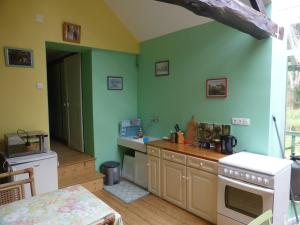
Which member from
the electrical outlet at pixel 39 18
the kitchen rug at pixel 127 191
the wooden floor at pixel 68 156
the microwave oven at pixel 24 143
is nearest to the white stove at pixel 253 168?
the kitchen rug at pixel 127 191

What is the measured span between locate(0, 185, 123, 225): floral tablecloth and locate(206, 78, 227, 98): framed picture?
2.14 m

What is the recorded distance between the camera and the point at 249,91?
267cm

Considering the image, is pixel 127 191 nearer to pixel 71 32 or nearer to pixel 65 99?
pixel 65 99

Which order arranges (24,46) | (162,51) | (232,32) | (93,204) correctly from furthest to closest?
(162,51) < (24,46) < (232,32) < (93,204)

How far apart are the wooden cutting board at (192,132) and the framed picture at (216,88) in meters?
0.49

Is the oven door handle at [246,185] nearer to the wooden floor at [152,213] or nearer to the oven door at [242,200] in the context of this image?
the oven door at [242,200]

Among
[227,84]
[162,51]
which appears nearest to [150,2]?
[162,51]

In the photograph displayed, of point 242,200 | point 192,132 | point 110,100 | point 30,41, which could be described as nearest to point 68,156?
point 110,100

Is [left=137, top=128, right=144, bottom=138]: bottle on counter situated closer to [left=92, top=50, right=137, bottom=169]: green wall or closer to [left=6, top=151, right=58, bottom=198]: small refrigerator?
[left=92, top=50, right=137, bottom=169]: green wall

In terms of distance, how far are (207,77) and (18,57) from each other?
2.62 meters

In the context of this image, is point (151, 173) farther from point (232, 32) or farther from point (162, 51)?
point (232, 32)

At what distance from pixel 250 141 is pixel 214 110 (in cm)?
63

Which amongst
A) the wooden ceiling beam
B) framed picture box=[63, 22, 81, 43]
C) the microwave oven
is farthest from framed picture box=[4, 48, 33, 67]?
the wooden ceiling beam

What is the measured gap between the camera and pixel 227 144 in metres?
2.70
